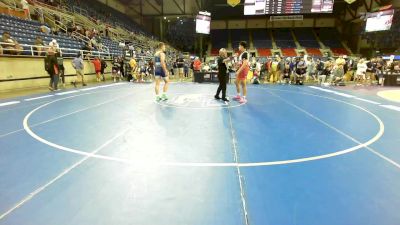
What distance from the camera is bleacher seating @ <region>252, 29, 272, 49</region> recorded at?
4125 centimetres

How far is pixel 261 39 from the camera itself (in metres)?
42.3

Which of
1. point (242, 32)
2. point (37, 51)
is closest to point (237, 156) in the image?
point (37, 51)

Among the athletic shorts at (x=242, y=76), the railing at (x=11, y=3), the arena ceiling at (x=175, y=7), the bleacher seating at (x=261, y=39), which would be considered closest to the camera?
the athletic shorts at (x=242, y=76)

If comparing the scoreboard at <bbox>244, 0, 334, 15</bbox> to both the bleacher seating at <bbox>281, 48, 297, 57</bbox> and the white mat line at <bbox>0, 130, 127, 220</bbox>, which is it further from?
the white mat line at <bbox>0, 130, 127, 220</bbox>

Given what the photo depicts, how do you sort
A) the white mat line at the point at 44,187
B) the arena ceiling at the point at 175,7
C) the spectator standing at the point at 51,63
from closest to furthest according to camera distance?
the white mat line at the point at 44,187
the spectator standing at the point at 51,63
the arena ceiling at the point at 175,7

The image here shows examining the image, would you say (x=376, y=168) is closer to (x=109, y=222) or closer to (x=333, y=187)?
(x=333, y=187)

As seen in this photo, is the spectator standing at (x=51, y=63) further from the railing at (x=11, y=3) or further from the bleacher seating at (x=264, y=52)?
the bleacher seating at (x=264, y=52)

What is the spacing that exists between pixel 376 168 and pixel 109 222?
320 centimetres

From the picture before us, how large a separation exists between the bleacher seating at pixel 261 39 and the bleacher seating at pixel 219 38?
496 centimetres

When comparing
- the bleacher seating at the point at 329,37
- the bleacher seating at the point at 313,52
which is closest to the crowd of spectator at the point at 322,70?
the bleacher seating at the point at 313,52

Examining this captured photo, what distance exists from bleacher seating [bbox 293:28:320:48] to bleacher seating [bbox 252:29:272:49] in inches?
194

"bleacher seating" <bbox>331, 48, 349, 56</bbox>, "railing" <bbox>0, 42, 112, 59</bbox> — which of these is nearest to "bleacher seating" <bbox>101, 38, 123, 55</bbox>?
"railing" <bbox>0, 42, 112, 59</bbox>

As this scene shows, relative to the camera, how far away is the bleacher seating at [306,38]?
40812 millimetres

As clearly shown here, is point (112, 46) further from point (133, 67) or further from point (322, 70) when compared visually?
point (322, 70)
